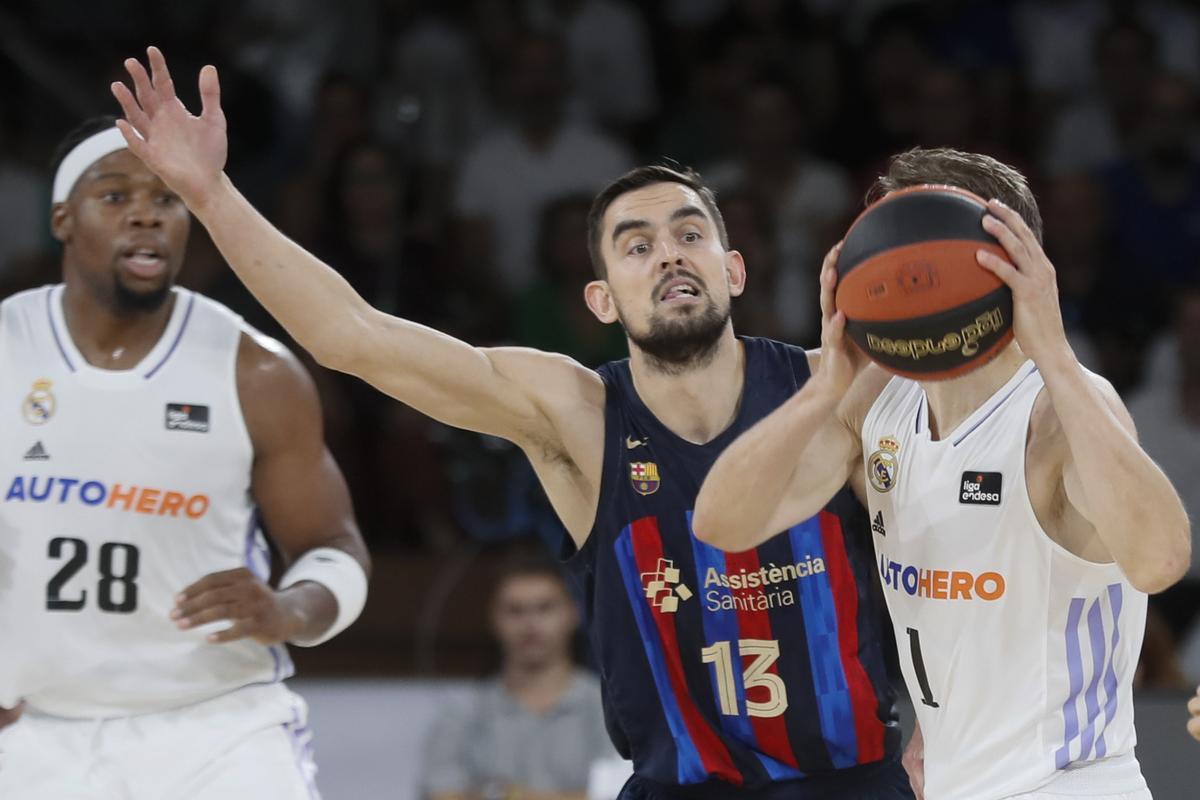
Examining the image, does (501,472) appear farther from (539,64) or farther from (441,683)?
(539,64)

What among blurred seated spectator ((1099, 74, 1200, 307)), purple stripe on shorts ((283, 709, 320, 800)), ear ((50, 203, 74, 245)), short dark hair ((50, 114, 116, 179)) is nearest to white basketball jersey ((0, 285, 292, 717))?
purple stripe on shorts ((283, 709, 320, 800))

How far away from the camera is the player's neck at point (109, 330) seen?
4.66 m

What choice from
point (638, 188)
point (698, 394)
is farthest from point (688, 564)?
point (638, 188)

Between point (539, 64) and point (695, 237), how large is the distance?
4.98 metres

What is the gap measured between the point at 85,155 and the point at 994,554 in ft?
9.05

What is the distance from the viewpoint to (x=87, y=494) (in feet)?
14.6

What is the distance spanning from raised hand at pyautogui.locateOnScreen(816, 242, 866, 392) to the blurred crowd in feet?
12.9

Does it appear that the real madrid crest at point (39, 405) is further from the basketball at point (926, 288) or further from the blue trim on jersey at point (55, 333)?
the basketball at point (926, 288)

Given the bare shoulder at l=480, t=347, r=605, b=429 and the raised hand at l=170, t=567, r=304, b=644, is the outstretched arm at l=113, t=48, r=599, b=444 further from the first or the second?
the raised hand at l=170, t=567, r=304, b=644

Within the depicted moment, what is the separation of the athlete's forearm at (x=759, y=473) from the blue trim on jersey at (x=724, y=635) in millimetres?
360

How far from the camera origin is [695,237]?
4.19 m

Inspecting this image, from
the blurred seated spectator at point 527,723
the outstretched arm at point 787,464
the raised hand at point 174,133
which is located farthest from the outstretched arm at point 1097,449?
the blurred seated spectator at point 527,723

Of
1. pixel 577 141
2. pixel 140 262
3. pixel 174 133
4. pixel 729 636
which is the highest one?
pixel 577 141

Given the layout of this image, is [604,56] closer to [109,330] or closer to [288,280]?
[109,330]
